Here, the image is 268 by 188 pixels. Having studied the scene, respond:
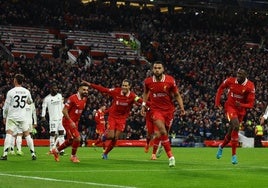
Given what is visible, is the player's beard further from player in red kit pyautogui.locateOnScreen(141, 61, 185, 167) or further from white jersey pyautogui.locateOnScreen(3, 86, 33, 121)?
white jersey pyautogui.locateOnScreen(3, 86, 33, 121)

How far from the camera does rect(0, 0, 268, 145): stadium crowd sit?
45375mm

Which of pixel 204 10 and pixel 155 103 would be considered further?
pixel 204 10

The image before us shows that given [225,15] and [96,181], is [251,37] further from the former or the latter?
[96,181]

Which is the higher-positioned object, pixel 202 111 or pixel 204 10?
pixel 204 10

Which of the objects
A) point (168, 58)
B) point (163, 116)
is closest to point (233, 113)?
point (163, 116)

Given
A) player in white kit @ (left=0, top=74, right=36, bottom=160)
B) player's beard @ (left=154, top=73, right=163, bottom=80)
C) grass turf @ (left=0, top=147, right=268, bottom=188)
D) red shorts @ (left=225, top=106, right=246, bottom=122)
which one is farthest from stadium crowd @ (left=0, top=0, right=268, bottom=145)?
grass turf @ (left=0, top=147, right=268, bottom=188)

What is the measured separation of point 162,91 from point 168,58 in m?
39.5

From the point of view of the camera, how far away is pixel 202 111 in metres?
48.3

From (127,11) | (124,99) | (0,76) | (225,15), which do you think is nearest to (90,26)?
(127,11)

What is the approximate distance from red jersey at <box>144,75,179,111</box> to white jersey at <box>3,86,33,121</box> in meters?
4.63

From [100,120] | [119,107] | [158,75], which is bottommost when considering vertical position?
[100,120]

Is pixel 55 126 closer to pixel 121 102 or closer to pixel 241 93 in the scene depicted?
pixel 121 102

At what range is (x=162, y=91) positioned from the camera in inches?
755

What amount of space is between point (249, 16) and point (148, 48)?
16124 millimetres
